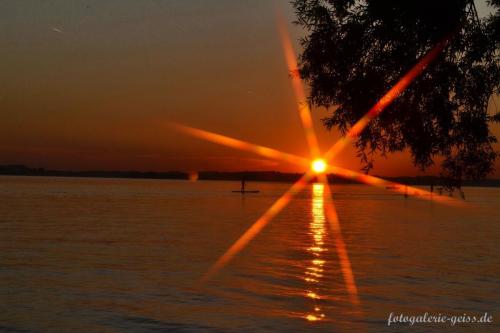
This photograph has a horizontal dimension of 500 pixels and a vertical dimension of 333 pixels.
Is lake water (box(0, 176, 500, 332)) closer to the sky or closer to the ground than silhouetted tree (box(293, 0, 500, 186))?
closer to the ground

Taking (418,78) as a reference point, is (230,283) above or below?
below

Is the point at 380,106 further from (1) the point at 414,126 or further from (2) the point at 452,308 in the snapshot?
(2) the point at 452,308

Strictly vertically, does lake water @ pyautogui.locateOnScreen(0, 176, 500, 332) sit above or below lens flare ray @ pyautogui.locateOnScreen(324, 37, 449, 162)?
below

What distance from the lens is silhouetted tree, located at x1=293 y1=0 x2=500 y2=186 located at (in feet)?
50.5

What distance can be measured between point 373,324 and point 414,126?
15.5 feet

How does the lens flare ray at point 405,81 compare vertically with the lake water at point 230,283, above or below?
above

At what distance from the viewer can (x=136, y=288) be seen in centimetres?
1928

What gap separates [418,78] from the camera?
50.8 feet

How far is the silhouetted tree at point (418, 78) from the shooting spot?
50.5ft

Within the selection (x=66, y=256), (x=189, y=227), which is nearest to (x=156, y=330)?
(x=66, y=256)

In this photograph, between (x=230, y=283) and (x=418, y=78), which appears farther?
(x=230, y=283)

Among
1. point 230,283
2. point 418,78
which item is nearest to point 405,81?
point 418,78

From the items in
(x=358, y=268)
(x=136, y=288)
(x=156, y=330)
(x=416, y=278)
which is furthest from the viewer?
(x=358, y=268)

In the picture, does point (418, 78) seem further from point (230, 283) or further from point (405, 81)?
point (230, 283)
